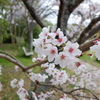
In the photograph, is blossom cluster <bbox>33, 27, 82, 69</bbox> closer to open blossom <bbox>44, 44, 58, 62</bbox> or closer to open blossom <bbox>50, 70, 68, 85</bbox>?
open blossom <bbox>44, 44, 58, 62</bbox>

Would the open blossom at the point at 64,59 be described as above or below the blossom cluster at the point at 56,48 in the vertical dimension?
below

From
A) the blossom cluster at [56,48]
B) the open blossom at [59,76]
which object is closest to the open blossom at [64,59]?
the blossom cluster at [56,48]

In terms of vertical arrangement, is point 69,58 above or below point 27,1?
below

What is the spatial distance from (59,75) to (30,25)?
714 cm

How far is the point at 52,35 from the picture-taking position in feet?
2.15

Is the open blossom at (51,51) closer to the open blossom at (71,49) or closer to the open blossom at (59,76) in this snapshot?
the open blossom at (71,49)

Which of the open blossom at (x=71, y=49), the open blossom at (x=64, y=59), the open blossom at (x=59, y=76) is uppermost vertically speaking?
the open blossom at (x=59, y=76)

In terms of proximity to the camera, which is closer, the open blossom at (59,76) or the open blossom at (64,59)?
the open blossom at (64,59)

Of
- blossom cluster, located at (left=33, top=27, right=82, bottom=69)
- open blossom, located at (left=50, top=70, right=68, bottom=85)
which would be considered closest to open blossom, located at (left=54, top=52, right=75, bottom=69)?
blossom cluster, located at (left=33, top=27, right=82, bottom=69)

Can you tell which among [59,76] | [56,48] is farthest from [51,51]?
[59,76]

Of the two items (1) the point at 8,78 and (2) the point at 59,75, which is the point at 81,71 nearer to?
(2) the point at 59,75

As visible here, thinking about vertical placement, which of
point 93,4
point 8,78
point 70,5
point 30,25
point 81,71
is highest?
point 30,25

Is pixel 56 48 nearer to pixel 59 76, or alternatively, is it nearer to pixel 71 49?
pixel 71 49

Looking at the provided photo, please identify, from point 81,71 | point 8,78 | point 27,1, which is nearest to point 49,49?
point 27,1
